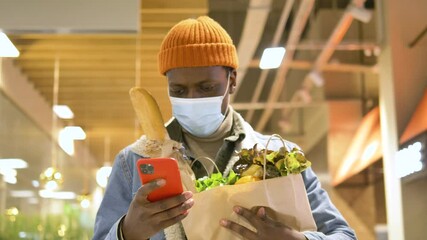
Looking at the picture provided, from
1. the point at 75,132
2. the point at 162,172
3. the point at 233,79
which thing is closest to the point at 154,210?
the point at 162,172

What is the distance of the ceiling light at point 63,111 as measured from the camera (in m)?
9.67

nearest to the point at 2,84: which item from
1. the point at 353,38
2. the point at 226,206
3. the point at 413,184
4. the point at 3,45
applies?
the point at 3,45

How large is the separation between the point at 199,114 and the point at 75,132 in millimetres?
9608

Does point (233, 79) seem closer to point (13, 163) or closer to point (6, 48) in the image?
point (6, 48)

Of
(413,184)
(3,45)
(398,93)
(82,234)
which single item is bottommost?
(82,234)

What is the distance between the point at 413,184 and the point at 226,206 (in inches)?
209

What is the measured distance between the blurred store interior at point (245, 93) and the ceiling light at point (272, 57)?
10 centimetres

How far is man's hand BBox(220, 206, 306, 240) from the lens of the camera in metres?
1.32

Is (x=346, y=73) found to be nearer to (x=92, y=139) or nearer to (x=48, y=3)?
(x=92, y=139)

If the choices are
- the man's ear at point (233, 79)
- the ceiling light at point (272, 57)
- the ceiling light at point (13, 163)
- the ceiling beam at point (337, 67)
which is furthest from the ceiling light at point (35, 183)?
the man's ear at point (233, 79)

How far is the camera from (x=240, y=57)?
8.14 metres

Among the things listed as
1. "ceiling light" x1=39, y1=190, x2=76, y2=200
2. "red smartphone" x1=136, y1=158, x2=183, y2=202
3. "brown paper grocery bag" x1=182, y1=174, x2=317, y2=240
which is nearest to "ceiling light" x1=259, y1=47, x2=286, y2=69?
"ceiling light" x1=39, y1=190, x2=76, y2=200

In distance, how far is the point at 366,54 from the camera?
8523 mm

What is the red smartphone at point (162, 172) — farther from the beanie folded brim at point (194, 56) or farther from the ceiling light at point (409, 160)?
the ceiling light at point (409, 160)
